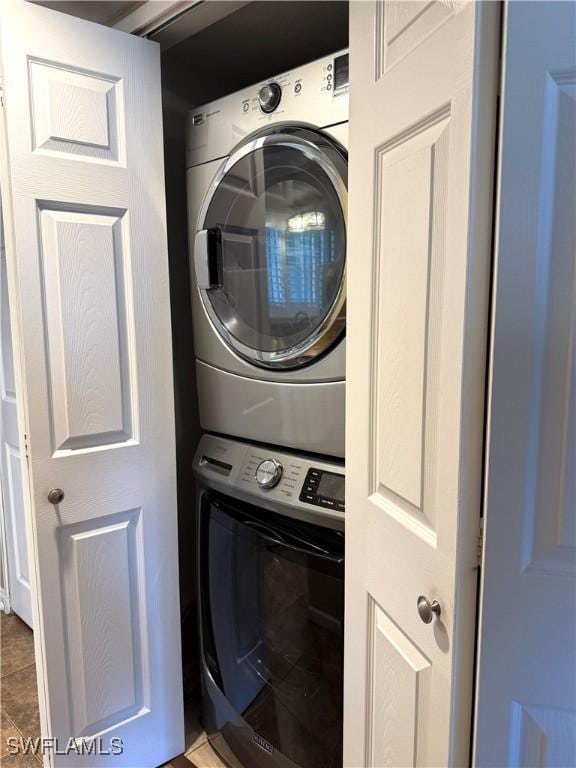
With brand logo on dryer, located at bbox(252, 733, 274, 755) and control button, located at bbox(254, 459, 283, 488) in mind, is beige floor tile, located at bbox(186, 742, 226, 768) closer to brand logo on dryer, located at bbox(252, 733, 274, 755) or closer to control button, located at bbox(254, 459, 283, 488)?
brand logo on dryer, located at bbox(252, 733, 274, 755)

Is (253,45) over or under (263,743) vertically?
over

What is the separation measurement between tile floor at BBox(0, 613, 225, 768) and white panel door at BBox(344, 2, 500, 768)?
0.80 metres

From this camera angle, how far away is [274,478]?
49.7 inches

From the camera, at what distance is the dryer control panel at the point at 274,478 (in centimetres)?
116

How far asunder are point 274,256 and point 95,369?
54 centimetres

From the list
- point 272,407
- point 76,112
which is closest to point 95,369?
point 272,407

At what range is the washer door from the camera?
3.73ft

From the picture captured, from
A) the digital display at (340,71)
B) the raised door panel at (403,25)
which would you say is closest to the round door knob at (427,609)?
the raised door panel at (403,25)

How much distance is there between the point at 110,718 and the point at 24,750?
384 millimetres

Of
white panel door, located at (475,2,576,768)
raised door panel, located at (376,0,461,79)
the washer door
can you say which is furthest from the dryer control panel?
raised door panel, located at (376,0,461,79)

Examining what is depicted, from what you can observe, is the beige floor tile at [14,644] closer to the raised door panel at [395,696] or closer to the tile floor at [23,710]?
the tile floor at [23,710]

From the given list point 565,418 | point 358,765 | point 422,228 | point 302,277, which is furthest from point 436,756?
point 302,277

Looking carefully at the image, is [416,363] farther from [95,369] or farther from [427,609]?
[95,369]
